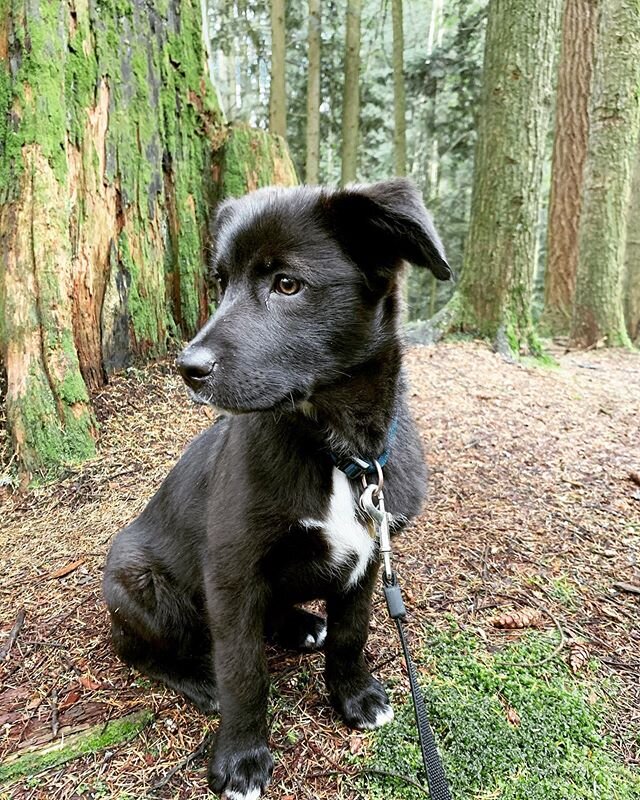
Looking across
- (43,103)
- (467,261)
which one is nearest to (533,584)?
(43,103)

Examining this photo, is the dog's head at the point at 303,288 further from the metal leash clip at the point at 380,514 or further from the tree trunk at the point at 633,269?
the tree trunk at the point at 633,269

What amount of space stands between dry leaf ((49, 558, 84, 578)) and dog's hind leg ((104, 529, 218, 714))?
2.21ft

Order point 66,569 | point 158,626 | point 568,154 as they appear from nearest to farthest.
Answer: point 158,626 → point 66,569 → point 568,154

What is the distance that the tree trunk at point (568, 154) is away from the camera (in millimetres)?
10789

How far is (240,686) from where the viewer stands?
6.99ft

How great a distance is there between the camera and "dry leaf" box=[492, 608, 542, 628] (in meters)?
2.78

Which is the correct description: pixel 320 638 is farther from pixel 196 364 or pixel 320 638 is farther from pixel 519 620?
pixel 196 364

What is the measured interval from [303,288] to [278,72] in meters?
13.3

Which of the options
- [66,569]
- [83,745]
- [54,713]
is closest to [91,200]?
[66,569]

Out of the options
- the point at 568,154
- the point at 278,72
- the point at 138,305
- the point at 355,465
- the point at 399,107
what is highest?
the point at 278,72

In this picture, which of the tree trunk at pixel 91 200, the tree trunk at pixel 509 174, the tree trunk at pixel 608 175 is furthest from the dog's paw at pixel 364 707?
the tree trunk at pixel 608 175

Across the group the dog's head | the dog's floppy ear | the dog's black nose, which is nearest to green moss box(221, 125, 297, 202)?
the dog's head

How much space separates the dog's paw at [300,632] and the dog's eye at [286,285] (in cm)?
155

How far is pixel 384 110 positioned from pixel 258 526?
62.2ft
